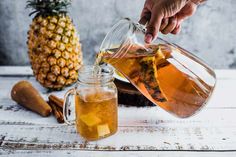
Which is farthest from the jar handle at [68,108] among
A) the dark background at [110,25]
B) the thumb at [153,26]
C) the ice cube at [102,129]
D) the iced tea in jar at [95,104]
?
the dark background at [110,25]

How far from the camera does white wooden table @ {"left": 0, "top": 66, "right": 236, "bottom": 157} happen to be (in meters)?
1.05

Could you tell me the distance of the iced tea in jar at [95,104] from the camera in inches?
42.7

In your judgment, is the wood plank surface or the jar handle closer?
the wood plank surface

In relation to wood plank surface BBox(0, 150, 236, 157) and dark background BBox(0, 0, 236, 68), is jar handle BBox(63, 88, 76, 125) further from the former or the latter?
dark background BBox(0, 0, 236, 68)

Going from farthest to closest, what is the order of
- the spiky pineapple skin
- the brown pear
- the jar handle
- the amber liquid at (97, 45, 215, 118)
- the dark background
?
1. the dark background
2. the spiky pineapple skin
3. the brown pear
4. the jar handle
5. the amber liquid at (97, 45, 215, 118)

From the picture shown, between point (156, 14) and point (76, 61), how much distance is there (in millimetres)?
435

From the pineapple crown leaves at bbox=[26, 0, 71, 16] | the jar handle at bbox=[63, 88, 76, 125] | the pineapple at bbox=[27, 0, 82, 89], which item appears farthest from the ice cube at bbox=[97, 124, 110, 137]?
the pineapple crown leaves at bbox=[26, 0, 71, 16]

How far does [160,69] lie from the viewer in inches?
40.3

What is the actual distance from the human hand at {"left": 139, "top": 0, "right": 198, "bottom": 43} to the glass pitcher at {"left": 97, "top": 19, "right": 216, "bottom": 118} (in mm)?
27

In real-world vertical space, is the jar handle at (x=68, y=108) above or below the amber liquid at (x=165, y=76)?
below

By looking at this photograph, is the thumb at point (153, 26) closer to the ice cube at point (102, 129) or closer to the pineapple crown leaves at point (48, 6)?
the ice cube at point (102, 129)

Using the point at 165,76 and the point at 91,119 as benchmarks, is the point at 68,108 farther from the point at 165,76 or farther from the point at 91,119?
the point at 165,76

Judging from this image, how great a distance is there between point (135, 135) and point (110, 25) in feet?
2.31

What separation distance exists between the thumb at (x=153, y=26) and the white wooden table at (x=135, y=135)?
0.26 m
